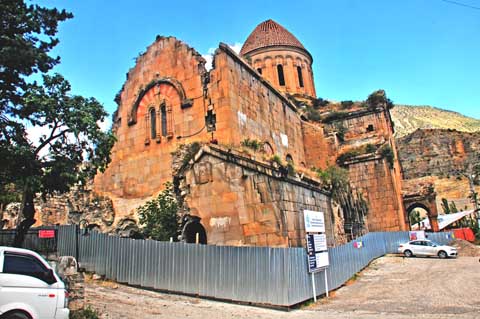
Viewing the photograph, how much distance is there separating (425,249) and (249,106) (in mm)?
12524

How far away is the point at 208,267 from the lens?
11.3 meters

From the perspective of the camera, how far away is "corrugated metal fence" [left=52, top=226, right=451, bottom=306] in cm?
1058

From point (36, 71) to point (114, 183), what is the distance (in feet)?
30.8

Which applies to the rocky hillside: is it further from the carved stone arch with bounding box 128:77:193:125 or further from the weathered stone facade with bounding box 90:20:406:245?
the carved stone arch with bounding box 128:77:193:125

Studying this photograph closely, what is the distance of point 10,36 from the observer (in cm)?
1124

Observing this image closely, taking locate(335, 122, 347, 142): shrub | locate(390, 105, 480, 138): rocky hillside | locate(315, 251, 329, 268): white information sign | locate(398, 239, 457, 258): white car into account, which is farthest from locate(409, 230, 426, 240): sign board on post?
locate(390, 105, 480, 138): rocky hillside

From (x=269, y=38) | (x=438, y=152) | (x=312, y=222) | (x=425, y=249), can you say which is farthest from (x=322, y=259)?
(x=438, y=152)

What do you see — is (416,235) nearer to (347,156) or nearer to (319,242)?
(347,156)

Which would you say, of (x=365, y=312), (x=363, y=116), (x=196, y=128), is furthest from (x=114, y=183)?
(x=363, y=116)

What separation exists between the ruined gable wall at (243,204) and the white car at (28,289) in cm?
701

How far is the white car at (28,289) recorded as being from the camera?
20.0 feet

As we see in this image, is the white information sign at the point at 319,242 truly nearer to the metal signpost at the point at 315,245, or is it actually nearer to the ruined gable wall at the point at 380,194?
the metal signpost at the point at 315,245

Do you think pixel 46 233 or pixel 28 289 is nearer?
pixel 28 289

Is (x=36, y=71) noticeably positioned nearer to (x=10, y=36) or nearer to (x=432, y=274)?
(x=10, y=36)
